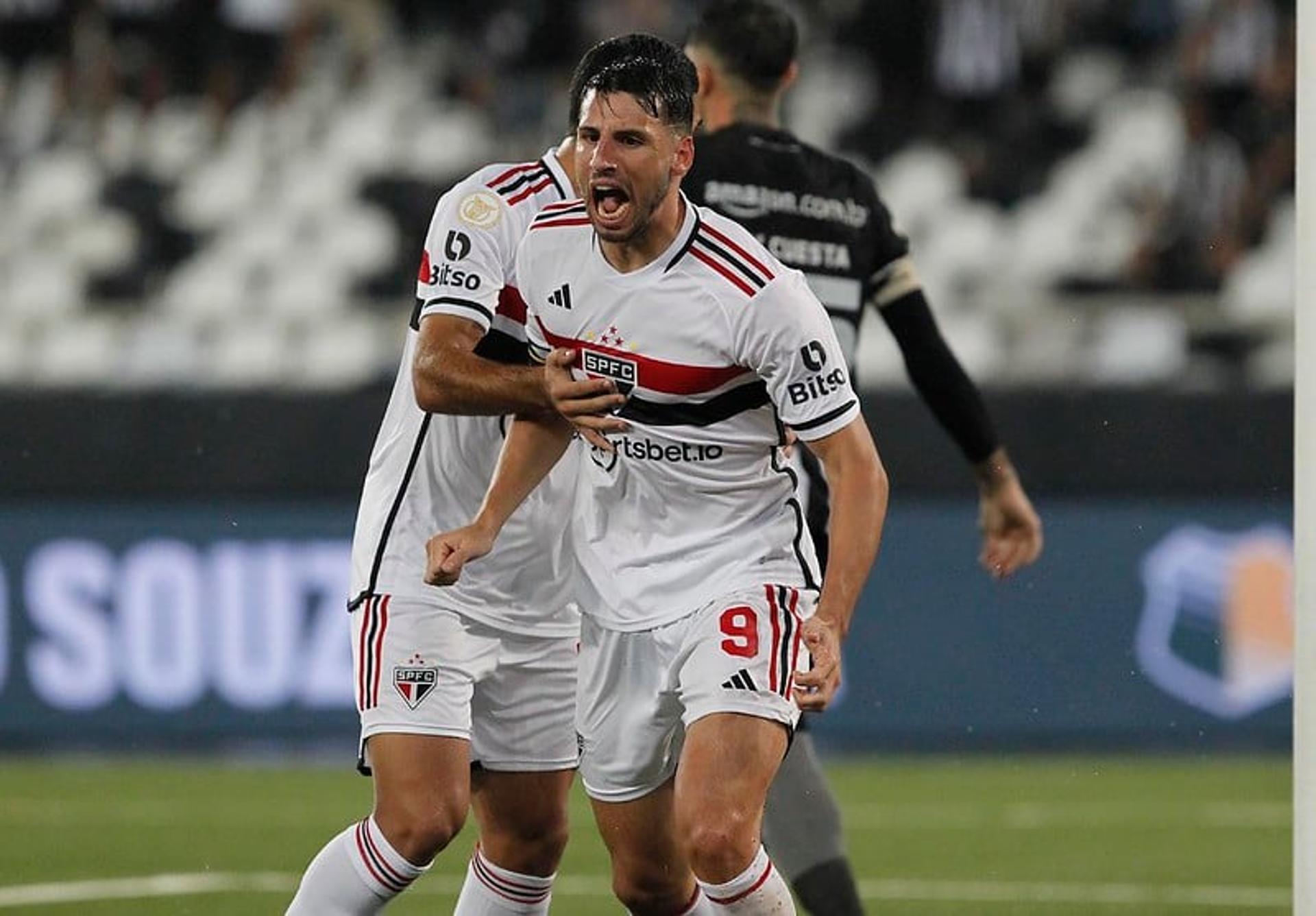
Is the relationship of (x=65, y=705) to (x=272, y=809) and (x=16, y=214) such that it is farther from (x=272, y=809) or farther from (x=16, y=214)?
(x=16, y=214)

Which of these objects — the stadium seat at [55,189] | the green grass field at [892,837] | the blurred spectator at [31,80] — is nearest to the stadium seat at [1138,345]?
the green grass field at [892,837]

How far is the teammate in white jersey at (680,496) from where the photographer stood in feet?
16.5

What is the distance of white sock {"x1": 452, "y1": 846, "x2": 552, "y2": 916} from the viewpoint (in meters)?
5.79

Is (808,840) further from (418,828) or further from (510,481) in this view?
(510,481)

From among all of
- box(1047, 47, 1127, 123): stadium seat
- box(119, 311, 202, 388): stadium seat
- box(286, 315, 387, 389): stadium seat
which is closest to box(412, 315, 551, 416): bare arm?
box(286, 315, 387, 389): stadium seat

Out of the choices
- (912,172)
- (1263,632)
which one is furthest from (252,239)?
(1263,632)

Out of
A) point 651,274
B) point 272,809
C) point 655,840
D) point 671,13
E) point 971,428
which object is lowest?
point 272,809

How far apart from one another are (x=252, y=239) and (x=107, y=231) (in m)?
0.88

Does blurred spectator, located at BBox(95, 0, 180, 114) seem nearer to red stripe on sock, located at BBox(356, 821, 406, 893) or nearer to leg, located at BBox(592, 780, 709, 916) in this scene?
red stripe on sock, located at BBox(356, 821, 406, 893)

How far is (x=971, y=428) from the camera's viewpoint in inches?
266

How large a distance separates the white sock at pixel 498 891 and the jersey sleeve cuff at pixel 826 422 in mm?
1387

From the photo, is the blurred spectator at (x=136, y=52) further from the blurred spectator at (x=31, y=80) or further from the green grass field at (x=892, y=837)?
the green grass field at (x=892, y=837)

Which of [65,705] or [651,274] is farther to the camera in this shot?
[65,705]

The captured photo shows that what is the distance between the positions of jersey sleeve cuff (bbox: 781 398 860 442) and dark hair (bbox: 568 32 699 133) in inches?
25.4
